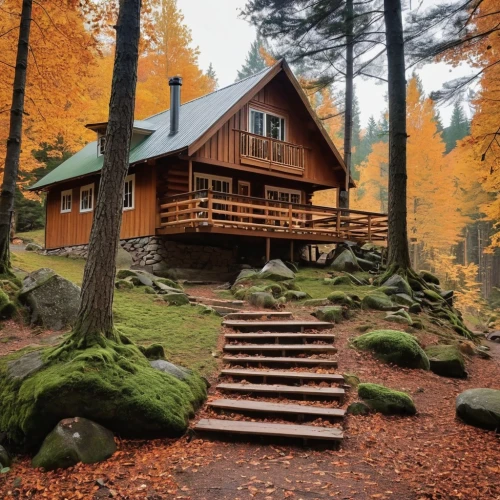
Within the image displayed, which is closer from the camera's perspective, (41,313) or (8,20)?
(41,313)

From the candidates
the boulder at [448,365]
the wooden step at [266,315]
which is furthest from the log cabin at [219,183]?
the boulder at [448,365]

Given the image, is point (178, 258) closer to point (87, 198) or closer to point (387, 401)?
point (87, 198)

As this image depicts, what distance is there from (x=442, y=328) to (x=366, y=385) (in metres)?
4.66

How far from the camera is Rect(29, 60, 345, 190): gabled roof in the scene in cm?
1489

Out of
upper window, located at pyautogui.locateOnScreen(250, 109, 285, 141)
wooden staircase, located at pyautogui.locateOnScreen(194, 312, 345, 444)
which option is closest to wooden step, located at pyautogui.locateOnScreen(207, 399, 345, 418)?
wooden staircase, located at pyautogui.locateOnScreen(194, 312, 345, 444)

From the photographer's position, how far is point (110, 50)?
2516 centimetres

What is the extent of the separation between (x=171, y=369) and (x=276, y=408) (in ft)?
4.73

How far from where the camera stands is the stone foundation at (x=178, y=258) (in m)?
15.2

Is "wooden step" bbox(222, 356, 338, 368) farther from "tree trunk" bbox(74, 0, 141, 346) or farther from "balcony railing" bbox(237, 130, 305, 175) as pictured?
"balcony railing" bbox(237, 130, 305, 175)

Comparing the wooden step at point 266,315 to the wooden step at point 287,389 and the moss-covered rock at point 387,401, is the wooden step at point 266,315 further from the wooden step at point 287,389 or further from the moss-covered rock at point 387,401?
the moss-covered rock at point 387,401

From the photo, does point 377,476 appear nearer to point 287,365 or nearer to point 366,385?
point 366,385

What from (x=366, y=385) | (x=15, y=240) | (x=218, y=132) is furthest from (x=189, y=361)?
(x=15, y=240)

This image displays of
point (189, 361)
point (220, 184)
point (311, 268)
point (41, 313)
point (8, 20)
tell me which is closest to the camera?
point (189, 361)

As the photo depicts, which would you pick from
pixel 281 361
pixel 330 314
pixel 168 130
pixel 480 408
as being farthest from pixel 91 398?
pixel 168 130
